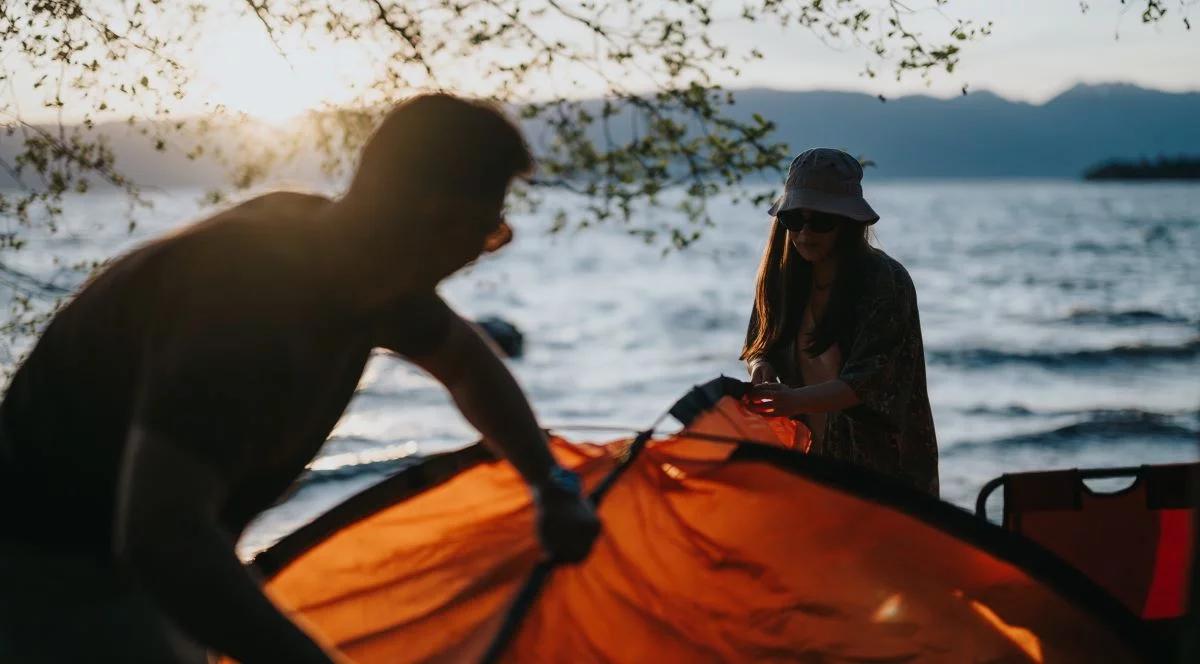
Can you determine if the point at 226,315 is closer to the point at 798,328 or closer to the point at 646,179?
the point at 798,328

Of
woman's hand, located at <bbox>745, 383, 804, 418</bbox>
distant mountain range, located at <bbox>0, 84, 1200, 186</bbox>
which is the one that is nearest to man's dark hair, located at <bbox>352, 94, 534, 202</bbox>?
woman's hand, located at <bbox>745, 383, 804, 418</bbox>

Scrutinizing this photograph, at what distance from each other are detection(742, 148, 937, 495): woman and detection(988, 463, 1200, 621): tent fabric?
1.15 feet

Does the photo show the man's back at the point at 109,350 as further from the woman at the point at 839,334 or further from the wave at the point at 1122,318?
the wave at the point at 1122,318

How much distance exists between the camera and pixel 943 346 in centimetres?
2550

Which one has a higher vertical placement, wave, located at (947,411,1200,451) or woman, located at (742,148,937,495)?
woman, located at (742,148,937,495)

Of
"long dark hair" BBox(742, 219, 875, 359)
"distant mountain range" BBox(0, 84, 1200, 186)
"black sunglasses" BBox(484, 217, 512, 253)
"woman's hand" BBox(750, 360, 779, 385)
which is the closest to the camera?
"black sunglasses" BBox(484, 217, 512, 253)

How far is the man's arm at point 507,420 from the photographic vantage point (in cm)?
223

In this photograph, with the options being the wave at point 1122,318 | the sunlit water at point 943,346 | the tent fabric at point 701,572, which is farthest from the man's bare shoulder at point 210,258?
the wave at point 1122,318

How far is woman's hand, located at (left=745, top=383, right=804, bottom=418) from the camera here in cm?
363

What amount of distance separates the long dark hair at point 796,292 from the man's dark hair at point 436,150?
2.30 m

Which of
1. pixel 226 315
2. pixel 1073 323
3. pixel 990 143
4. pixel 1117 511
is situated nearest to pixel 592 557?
pixel 1117 511

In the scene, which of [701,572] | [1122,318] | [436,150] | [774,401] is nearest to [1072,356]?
[1122,318]

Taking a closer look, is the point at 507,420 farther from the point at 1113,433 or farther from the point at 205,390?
the point at 1113,433

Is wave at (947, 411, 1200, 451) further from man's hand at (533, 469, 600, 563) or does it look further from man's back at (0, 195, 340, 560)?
man's back at (0, 195, 340, 560)
